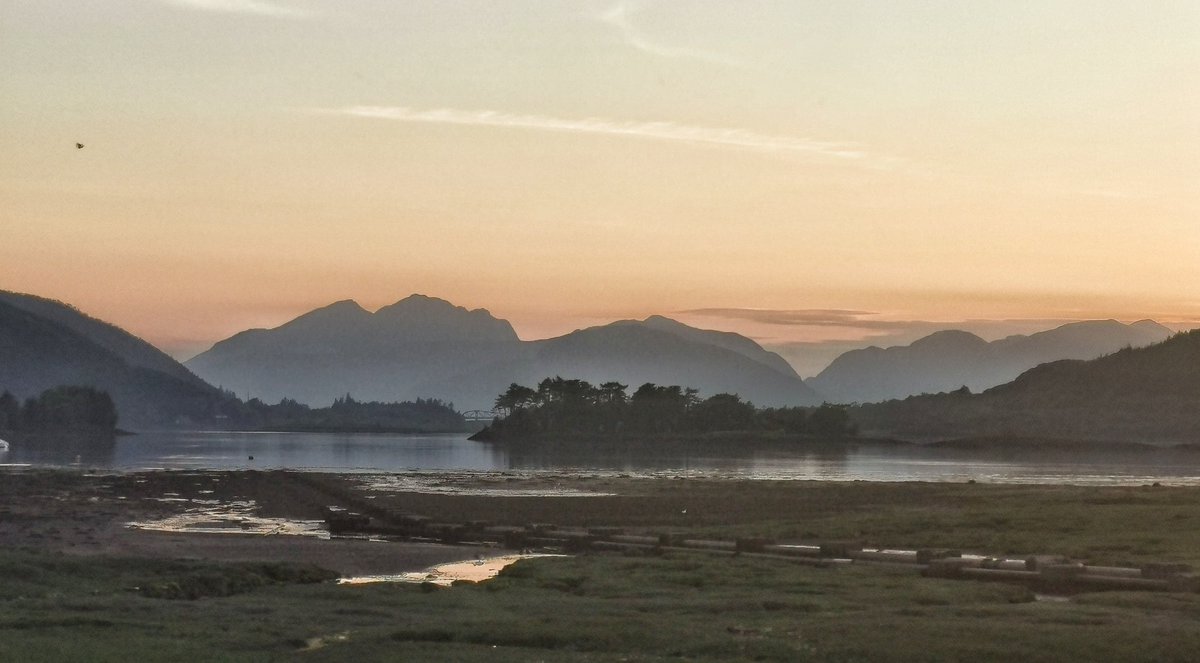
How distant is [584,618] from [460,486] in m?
65.8

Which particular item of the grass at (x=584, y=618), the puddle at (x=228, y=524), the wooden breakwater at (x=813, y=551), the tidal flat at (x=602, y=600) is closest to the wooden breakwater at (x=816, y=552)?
the wooden breakwater at (x=813, y=551)

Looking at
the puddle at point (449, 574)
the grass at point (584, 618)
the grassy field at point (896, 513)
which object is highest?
the grassy field at point (896, 513)

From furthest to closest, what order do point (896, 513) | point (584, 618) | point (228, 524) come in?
point (896, 513)
point (228, 524)
point (584, 618)

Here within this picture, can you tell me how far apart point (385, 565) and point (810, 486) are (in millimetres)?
50717

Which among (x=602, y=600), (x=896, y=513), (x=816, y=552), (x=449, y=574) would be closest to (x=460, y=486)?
(x=896, y=513)

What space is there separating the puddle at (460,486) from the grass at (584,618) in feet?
152

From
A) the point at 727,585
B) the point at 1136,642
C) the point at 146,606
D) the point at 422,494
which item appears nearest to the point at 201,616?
the point at 146,606

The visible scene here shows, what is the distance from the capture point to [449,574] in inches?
1553

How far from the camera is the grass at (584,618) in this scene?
74.5 feet

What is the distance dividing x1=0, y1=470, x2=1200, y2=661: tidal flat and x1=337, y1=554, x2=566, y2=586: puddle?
91 cm

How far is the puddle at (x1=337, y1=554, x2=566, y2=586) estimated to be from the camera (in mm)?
37094

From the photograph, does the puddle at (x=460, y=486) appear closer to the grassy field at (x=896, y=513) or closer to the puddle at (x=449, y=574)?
the grassy field at (x=896, y=513)

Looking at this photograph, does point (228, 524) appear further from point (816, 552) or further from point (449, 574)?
point (816, 552)

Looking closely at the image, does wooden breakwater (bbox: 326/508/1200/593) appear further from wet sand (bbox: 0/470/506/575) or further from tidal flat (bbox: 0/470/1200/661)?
wet sand (bbox: 0/470/506/575)
